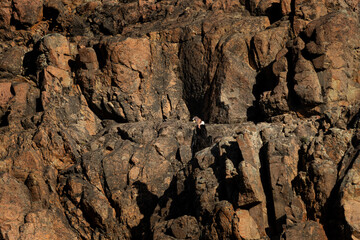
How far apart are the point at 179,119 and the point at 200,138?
4094 millimetres

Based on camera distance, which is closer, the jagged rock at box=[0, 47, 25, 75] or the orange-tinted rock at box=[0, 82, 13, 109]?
the orange-tinted rock at box=[0, 82, 13, 109]

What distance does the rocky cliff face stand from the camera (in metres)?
26.2

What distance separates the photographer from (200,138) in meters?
34.1

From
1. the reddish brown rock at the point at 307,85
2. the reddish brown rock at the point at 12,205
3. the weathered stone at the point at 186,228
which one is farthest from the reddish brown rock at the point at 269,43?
the reddish brown rock at the point at 12,205

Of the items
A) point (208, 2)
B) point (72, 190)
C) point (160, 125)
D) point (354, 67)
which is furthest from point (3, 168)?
point (354, 67)

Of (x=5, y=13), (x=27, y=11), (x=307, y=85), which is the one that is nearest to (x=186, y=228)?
(x=307, y=85)

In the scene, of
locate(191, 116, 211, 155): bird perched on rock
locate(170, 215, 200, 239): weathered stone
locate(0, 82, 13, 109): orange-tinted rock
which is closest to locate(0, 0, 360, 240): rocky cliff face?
locate(170, 215, 200, 239): weathered stone

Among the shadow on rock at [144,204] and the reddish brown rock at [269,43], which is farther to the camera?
the reddish brown rock at [269,43]

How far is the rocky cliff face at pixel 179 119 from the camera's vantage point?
26172mm

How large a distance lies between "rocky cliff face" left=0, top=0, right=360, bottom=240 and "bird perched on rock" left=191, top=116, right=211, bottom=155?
36 centimetres

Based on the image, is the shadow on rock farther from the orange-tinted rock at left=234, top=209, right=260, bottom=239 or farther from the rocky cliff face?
the orange-tinted rock at left=234, top=209, right=260, bottom=239

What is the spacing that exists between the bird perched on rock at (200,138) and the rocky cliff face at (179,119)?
36 centimetres

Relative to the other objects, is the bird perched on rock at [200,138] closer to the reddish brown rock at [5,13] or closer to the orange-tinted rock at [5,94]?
the orange-tinted rock at [5,94]

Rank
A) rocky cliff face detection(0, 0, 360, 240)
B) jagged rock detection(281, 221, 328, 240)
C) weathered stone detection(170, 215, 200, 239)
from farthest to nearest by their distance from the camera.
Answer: weathered stone detection(170, 215, 200, 239)
rocky cliff face detection(0, 0, 360, 240)
jagged rock detection(281, 221, 328, 240)
